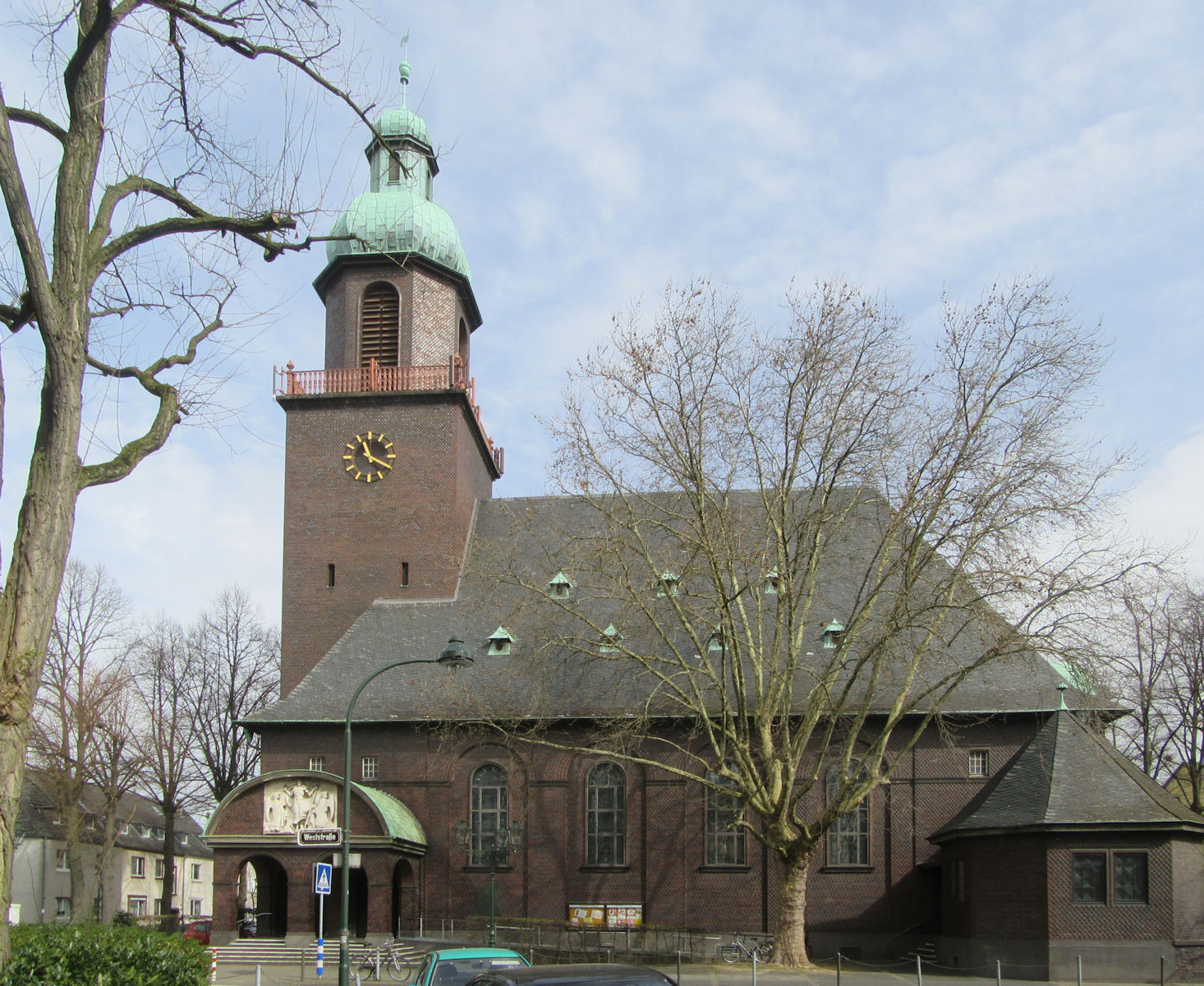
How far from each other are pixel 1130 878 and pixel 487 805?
15885 millimetres

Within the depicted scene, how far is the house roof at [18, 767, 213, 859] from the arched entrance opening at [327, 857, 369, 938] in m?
13.9

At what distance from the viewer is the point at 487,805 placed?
111 feet

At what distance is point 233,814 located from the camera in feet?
104

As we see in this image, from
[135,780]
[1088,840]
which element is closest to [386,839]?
[1088,840]

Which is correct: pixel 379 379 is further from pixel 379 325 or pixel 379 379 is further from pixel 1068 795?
pixel 1068 795

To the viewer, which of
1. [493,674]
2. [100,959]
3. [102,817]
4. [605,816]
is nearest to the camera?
[100,959]

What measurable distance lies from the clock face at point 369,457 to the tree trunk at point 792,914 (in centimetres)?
1726

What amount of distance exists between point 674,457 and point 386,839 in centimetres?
1160

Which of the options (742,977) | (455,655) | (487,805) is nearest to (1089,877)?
(742,977)

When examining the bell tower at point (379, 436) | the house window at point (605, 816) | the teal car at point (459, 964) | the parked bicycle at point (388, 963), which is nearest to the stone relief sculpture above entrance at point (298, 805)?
the parked bicycle at point (388, 963)

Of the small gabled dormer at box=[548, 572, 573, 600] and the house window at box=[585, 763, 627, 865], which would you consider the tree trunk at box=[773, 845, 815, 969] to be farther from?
the small gabled dormer at box=[548, 572, 573, 600]

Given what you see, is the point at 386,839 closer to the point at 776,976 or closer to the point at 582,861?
the point at 582,861

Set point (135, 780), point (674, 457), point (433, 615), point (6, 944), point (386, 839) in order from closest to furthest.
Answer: point (6, 944)
point (674, 457)
point (386, 839)
point (433, 615)
point (135, 780)

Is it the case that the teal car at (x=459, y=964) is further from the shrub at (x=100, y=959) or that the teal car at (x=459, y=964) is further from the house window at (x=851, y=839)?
the house window at (x=851, y=839)
